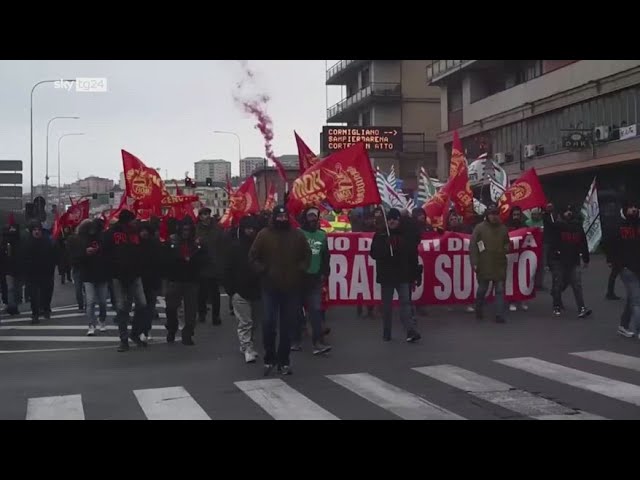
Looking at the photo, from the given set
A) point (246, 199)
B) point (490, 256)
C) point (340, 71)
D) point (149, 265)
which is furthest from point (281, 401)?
point (340, 71)

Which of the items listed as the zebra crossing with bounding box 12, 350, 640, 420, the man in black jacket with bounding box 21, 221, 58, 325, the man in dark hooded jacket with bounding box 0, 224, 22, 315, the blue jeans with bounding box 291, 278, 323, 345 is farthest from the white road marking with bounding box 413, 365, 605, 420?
the man in dark hooded jacket with bounding box 0, 224, 22, 315

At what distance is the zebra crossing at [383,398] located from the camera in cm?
780

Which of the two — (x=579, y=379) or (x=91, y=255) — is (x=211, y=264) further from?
(x=579, y=379)

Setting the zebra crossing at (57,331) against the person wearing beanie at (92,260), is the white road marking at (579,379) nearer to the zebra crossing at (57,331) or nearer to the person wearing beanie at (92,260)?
the zebra crossing at (57,331)

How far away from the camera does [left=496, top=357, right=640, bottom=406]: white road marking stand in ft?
28.0

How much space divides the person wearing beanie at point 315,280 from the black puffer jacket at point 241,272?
69cm

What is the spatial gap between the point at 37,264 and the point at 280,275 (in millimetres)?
7741

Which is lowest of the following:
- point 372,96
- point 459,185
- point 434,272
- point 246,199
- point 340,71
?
point 434,272

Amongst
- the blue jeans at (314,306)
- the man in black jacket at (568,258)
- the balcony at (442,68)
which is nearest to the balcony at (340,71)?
the balcony at (442,68)

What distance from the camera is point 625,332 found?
12.2 meters
